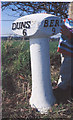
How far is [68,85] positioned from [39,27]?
40.4 inches

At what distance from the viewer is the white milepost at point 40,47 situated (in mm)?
2307

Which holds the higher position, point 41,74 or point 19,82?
point 41,74

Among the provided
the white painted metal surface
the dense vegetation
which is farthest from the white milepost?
the dense vegetation

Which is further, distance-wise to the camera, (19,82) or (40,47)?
(19,82)

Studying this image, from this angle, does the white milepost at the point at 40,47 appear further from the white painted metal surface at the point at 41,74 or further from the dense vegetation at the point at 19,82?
the dense vegetation at the point at 19,82

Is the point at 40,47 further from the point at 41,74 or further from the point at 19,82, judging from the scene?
the point at 19,82

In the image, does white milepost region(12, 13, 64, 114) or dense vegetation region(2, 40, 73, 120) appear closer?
white milepost region(12, 13, 64, 114)

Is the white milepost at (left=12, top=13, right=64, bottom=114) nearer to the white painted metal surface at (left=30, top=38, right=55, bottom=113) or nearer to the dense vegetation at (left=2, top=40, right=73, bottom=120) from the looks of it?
the white painted metal surface at (left=30, top=38, right=55, bottom=113)

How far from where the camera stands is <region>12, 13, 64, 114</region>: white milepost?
2.31 meters

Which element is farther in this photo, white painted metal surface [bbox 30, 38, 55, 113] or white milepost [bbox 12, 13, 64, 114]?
white painted metal surface [bbox 30, 38, 55, 113]

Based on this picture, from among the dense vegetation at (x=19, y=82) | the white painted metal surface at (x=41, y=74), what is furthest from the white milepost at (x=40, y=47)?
the dense vegetation at (x=19, y=82)

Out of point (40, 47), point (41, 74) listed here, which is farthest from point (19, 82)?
point (40, 47)

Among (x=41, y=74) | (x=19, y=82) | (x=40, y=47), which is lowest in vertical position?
(x=19, y=82)

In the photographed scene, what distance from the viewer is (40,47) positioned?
2424 millimetres
